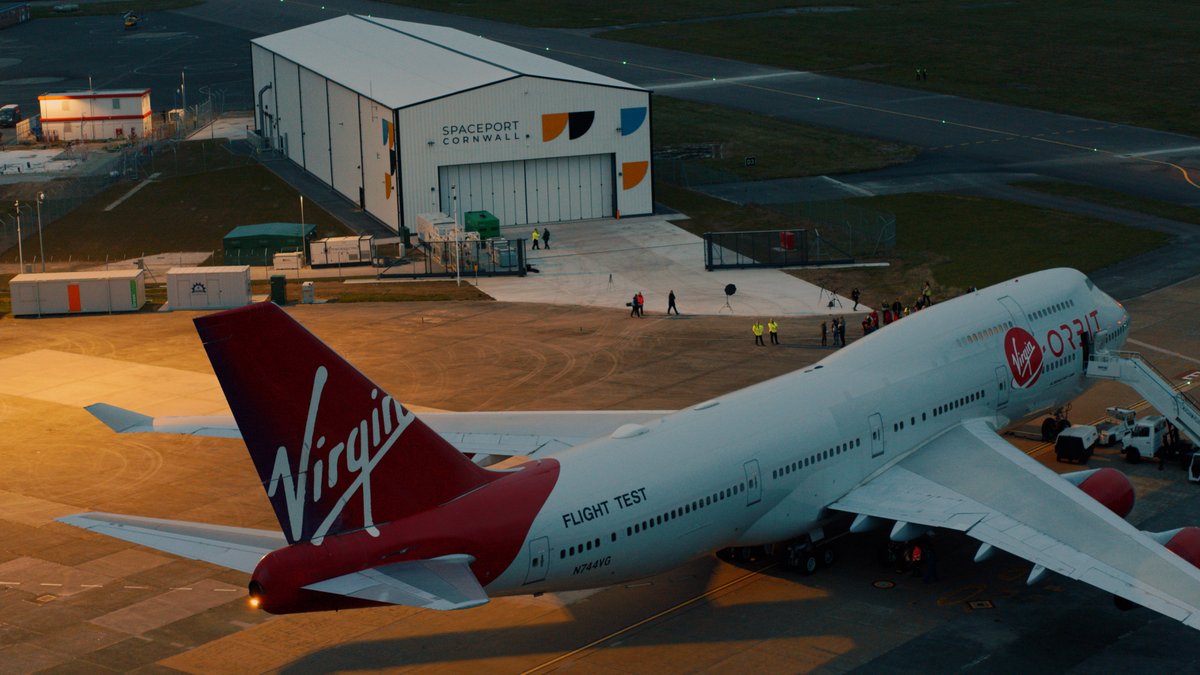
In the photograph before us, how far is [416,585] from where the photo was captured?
36.8 metres

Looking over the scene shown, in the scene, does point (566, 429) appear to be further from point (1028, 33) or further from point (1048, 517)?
point (1028, 33)

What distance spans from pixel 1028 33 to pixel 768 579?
493ft

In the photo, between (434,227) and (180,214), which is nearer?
(434,227)

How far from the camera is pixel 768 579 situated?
49469 millimetres

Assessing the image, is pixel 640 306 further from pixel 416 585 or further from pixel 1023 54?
pixel 1023 54

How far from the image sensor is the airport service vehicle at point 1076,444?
198ft

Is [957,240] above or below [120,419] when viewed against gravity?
below

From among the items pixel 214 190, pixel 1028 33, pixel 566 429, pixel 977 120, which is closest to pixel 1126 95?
pixel 977 120

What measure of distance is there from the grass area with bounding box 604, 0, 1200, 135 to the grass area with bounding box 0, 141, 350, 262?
70663mm

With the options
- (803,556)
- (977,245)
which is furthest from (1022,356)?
(977,245)

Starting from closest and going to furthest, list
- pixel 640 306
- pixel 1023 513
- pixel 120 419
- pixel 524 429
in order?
pixel 120 419 → pixel 1023 513 → pixel 524 429 → pixel 640 306

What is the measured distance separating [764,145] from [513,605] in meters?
94.2

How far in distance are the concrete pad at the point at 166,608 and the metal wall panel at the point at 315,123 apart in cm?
8175

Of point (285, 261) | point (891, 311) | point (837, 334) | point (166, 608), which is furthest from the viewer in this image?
point (285, 261)
